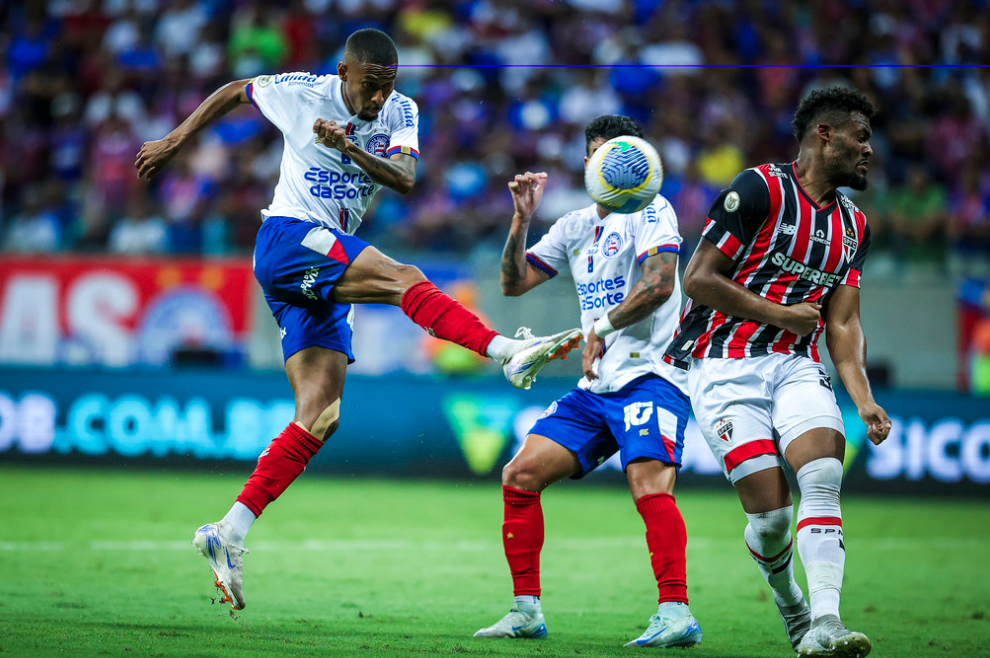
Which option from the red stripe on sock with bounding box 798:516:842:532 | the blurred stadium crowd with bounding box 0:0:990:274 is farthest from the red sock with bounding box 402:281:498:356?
the blurred stadium crowd with bounding box 0:0:990:274

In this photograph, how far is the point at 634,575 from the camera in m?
7.78

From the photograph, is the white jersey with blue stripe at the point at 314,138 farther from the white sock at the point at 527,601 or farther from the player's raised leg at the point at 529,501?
the white sock at the point at 527,601

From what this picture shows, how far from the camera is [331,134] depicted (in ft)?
17.4

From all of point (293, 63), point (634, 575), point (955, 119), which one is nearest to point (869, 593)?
point (634, 575)

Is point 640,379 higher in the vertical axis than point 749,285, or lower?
lower

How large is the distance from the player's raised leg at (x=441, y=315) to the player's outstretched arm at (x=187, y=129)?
1222mm

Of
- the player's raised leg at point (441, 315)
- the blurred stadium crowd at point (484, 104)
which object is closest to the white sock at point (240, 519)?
the player's raised leg at point (441, 315)

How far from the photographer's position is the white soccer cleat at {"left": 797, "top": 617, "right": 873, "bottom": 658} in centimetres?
423

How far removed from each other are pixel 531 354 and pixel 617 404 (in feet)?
2.90

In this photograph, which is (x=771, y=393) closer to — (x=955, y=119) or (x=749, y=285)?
(x=749, y=285)

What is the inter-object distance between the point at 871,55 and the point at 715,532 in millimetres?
6951

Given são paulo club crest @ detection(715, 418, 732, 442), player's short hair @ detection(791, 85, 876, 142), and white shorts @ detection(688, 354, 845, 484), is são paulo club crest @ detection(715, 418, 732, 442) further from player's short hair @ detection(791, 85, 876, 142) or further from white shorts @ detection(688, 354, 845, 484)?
player's short hair @ detection(791, 85, 876, 142)

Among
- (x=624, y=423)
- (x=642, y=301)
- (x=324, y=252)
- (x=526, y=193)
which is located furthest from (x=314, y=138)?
(x=624, y=423)

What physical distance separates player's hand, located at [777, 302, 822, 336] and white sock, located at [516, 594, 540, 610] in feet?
6.35
